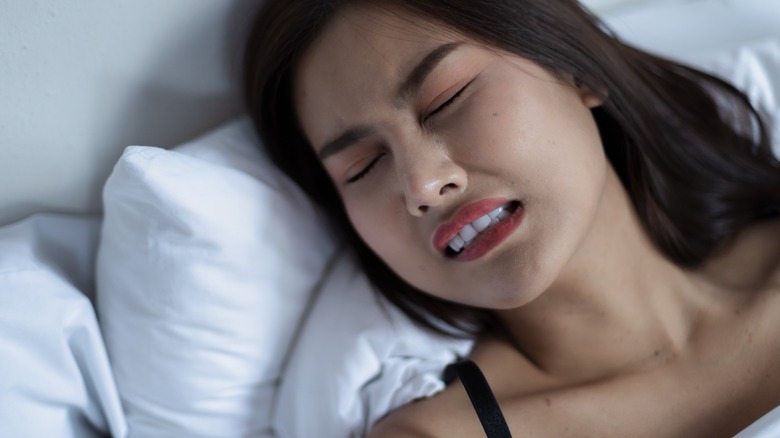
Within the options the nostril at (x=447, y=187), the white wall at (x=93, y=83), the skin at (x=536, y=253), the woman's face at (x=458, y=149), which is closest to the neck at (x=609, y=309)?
the skin at (x=536, y=253)

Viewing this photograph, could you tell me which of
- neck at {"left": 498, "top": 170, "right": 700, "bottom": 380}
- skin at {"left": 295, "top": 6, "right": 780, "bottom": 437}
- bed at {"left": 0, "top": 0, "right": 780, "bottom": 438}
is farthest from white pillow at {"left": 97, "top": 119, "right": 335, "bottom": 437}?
neck at {"left": 498, "top": 170, "right": 700, "bottom": 380}

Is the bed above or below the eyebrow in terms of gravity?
below

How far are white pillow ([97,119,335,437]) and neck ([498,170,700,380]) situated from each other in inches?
16.1

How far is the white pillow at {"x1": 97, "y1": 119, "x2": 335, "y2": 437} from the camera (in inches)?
43.0

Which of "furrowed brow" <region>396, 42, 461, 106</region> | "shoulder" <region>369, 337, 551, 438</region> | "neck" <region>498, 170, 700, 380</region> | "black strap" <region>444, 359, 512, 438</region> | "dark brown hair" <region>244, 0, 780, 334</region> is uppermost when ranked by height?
"furrowed brow" <region>396, 42, 461, 106</region>

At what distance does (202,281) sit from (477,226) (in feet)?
1.40

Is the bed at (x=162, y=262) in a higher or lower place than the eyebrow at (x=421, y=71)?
lower

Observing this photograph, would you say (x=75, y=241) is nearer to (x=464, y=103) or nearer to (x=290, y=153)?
(x=290, y=153)

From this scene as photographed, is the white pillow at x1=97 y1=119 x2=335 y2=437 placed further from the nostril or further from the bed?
the nostril

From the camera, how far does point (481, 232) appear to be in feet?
3.38

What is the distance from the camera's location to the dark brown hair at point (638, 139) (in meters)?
1.12

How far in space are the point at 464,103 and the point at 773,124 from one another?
734 mm

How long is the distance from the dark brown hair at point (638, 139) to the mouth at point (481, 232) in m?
0.23

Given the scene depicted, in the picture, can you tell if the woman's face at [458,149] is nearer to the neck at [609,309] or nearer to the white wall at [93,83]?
the neck at [609,309]
